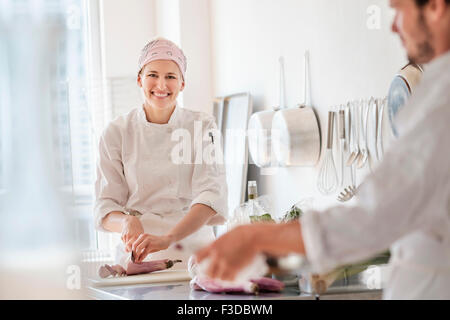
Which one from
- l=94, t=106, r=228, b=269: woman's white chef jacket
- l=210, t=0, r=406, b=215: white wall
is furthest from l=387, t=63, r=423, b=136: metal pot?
l=94, t=106, r=228, b=269: woman's white chef jacket

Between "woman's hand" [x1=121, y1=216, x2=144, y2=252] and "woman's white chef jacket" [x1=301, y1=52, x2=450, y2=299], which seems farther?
"woman's hand" [x1=121, y1=216, x2=144, y2=252]

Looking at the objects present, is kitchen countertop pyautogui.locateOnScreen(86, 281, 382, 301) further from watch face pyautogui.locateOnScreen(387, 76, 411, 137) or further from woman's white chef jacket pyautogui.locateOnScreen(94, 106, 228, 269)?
watch face pyautogui.locateOnScreen(387, 76, 411, 137)

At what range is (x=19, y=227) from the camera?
4.15 meters

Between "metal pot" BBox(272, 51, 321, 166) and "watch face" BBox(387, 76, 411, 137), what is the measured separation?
62 cm

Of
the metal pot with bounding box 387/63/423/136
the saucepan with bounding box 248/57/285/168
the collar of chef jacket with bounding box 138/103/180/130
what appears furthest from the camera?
the saucepan with bounding box 248/57/285/168

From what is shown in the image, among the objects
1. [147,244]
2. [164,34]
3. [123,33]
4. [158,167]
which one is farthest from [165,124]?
[123,33]

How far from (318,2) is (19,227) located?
2339mm

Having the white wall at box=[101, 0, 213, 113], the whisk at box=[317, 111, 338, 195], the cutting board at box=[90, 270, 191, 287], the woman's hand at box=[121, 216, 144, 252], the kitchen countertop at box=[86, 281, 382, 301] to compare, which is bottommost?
the kitchen countertop at box=[86, 281, 382, 301]

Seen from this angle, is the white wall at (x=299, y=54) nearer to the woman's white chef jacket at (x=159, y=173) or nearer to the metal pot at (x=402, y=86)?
the metal pot at (x=402, y=86)

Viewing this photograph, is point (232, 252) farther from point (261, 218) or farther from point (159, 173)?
point (159, 173)

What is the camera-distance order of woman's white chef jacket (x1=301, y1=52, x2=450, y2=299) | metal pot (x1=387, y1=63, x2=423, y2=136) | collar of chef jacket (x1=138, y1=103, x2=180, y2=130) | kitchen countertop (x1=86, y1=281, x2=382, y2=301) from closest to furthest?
woman's white chef jacket (x1=301, y1=52, x2=450, y2=299), kitchen countertop (x1=86, y1=281, x2=382, y2=301), metal pot (x1=387, y1=63, x2=423, y2=136), collar of chef jacket (x1=138, y1=103, x2=180, y2=130)

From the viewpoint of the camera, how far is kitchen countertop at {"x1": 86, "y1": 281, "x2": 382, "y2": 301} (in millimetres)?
1637

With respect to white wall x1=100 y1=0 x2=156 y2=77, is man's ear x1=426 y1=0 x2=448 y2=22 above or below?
below
